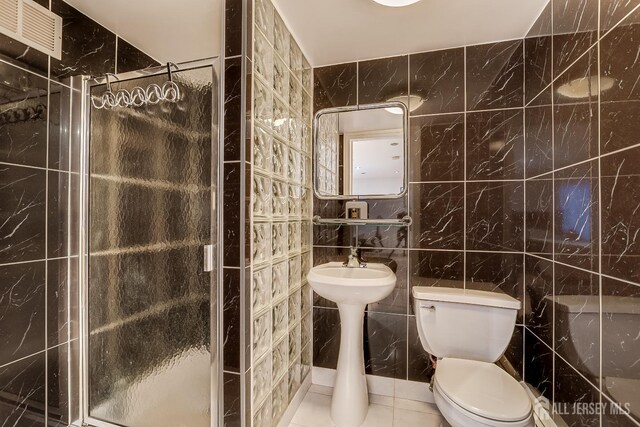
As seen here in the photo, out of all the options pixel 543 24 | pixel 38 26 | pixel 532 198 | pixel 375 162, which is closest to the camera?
pixel 38 26

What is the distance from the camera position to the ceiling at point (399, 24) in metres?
1.46

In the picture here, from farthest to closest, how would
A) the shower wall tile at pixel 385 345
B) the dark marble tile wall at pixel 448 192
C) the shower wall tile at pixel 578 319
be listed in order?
the shower wall tile at pixel 385 345
the dark marble tile wall at pixel 448 192
the shower wall tile at pixel 578 319

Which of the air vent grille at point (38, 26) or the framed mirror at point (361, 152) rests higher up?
the air vent grille at point (38, 26)

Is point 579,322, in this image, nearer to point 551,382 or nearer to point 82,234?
point 551,382

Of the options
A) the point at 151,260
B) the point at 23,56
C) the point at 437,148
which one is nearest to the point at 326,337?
the point at 151,260

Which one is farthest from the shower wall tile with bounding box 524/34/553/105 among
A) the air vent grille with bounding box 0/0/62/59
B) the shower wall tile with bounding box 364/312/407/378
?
the air vent grille with bounding box 0/0/62/59

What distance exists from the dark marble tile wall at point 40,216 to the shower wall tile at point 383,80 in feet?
4.23

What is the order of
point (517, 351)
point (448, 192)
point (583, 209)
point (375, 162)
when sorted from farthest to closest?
point (375, 162)
point (448, 192)
point (517, 351)
point (583, 209)

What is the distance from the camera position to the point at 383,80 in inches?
76.4

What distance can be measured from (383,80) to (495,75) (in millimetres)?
676

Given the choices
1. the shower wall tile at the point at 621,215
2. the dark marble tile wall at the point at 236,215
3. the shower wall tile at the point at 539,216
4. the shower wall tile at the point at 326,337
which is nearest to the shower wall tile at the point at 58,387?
the dark marble tile wall at the point at 236,215

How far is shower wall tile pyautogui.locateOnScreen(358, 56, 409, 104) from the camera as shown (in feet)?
6.25

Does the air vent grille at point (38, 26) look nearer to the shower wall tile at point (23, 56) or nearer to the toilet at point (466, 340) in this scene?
the shower wall tile at point (23, 56)

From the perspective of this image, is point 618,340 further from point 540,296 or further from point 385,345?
point 385,345
